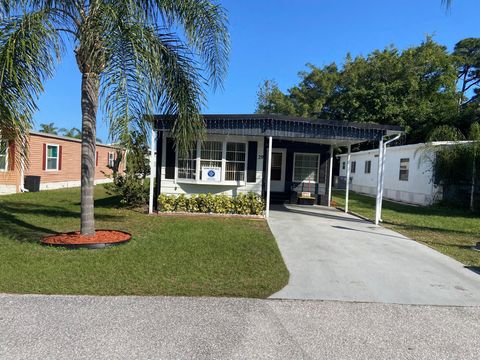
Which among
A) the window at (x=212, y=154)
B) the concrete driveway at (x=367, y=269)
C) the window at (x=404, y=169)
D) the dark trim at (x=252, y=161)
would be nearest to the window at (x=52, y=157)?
the window at (x=212, y=154)

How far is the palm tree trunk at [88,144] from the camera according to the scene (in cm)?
673

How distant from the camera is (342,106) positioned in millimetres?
28984

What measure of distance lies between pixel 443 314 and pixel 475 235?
6.63 meters

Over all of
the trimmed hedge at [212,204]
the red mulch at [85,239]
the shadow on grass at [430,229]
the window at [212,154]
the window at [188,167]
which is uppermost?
the window at [212,154]

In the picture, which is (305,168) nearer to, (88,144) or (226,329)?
(88,144)

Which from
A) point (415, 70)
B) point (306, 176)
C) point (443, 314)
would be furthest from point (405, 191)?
point (443, 314)

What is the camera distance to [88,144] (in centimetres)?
679

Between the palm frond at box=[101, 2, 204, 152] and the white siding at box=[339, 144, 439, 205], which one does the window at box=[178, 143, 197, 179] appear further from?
the white siding at box=[339, 144, 439, 205]

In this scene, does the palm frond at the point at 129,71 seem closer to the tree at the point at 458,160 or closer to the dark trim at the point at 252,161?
the dark trim at the point at 252,161

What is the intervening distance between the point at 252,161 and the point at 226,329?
8.61 meters

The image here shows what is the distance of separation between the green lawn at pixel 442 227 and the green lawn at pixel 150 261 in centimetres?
357

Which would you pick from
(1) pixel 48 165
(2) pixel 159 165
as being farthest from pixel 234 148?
(1) pixel 48 165

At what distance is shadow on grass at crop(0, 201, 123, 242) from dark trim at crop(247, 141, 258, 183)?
13.2ft

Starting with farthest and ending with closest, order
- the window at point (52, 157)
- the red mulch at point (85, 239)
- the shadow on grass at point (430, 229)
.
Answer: the window at point (52, 157) < the shadow on grass at point (430, 229) < the red mulch at point (85, 239)
